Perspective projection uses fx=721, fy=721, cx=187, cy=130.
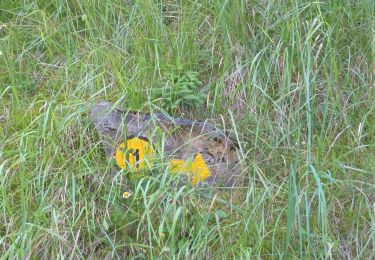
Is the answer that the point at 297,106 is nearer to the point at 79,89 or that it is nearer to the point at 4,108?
the point at 79,89

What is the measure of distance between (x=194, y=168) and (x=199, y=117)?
1.34 ft

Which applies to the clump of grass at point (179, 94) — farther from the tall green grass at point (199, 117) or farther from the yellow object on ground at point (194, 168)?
the yellow object on ground at point (194, 168)

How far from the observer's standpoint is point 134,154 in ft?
9.84

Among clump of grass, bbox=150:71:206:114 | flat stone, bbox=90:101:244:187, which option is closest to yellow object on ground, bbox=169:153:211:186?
flat stone, bbox=90:101:244:187

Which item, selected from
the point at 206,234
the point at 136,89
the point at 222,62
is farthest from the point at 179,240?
the point at 222,62

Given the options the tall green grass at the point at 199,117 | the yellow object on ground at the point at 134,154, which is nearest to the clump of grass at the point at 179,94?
the tall green grass at the point at 199,117

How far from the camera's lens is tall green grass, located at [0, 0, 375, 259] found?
272 cm

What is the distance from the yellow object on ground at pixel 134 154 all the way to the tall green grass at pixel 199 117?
0.21ft

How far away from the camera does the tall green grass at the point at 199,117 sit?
272 centimetres

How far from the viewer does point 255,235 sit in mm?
2703

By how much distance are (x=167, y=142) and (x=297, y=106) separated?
0.61 meters

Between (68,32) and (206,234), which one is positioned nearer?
(206,234)

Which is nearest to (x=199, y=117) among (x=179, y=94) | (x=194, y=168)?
(x=179, y=94)

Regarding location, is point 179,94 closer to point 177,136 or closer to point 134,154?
point 177,136
